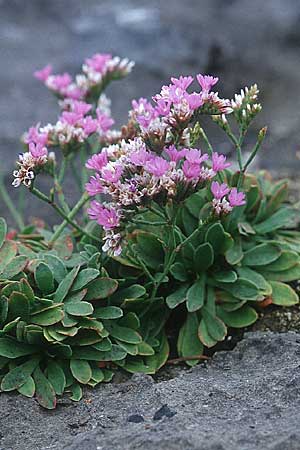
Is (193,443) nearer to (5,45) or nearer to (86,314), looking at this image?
(86,314)

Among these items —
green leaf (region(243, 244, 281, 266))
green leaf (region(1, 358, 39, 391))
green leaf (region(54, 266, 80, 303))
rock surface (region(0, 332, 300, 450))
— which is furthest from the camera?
green leaf (region(243, 244, 281, 266))

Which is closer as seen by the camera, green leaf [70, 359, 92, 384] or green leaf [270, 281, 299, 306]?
green leaf [70, 359, 92, 384]

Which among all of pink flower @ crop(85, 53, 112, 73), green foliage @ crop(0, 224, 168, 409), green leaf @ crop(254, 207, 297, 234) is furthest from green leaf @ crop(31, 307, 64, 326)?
pink flower @ crop(85, 53, 112, 73)

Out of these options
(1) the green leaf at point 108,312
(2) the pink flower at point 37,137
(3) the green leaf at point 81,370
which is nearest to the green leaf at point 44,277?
(1) the green leaf at point 108,312

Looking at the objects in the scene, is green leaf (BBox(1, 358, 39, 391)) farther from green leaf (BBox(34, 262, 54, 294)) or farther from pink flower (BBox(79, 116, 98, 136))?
pink flower (BBox(79, 116, 98, 136))

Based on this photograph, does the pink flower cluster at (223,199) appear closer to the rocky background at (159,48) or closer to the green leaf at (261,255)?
the green leaf at (261,255)

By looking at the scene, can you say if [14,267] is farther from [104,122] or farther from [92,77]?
[92,77]

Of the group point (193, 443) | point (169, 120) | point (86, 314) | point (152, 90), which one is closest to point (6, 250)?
point (86, 314)
